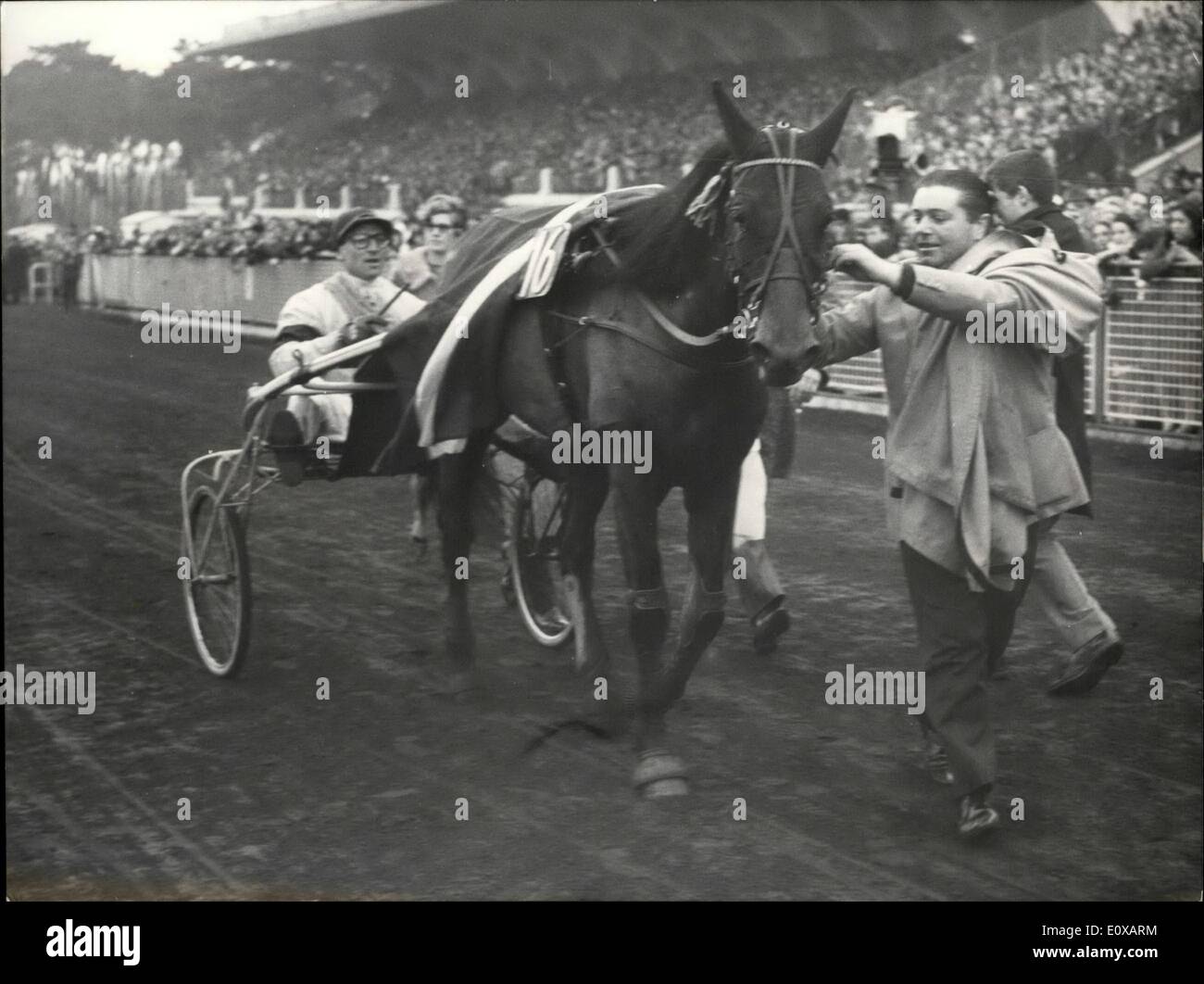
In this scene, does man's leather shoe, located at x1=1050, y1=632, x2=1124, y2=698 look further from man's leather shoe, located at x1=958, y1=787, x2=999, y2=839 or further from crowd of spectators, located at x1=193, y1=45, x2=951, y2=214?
crowd of spectators, located at x1=193, y1=45, x2=951, y2=214

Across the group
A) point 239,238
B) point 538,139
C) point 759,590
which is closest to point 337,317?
point 759,590

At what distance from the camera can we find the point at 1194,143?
37.9 feet

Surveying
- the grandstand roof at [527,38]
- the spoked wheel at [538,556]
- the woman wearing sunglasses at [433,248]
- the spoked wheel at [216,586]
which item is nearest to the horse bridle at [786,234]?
the grandstand roof at [527,38]

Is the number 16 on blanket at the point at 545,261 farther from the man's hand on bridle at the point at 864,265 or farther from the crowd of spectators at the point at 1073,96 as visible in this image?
the crowd of spectators at the point at 1073,96

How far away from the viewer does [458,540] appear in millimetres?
5461

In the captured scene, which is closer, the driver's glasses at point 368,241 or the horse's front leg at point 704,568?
the horse's front leg at point 704,568

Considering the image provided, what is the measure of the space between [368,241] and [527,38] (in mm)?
928

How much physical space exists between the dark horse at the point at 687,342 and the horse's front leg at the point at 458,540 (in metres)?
0.64

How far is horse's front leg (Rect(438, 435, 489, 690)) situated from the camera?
532cm

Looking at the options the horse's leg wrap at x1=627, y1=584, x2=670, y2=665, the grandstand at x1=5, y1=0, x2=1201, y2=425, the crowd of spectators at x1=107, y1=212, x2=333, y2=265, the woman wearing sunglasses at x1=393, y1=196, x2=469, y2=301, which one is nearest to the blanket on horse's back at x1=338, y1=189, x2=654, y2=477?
the grandstand at x1=5, y1=0, x2=1201, y2=425

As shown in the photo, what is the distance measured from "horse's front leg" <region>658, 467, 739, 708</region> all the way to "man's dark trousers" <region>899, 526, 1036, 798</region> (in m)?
0.61

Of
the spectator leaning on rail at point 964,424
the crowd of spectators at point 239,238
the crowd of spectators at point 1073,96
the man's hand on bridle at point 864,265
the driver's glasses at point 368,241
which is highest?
the crowd of spectators at point 1073,96

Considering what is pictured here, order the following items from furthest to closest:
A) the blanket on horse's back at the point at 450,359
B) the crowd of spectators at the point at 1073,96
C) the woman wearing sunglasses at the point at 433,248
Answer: the crowd of spectators at the point at 1073,96 < the woman wearing sunglasses at the point at 433,248 < the blanket on horse's back at the point at 450,359

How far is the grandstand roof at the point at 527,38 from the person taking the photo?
525cm
